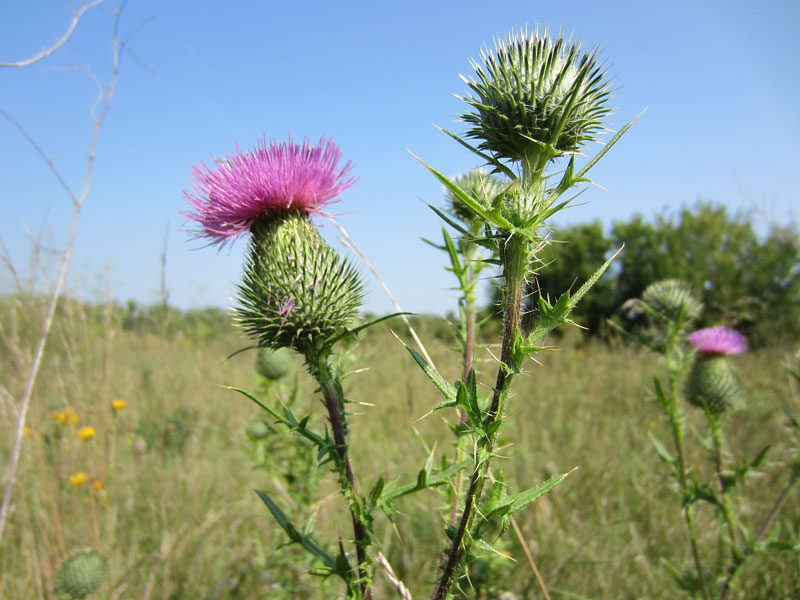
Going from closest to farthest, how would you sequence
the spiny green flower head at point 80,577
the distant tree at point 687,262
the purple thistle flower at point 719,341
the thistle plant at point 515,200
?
the thistle plant at point 515,200 → the spiny green flower head at point 80,577 → the purple thistle flower at point 719,341 → the distant tree at point 687,262

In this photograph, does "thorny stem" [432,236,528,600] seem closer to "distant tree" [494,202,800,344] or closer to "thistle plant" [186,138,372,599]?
"thistle plant" [186,138,372,599]

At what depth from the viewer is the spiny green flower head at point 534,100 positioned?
1490 millimetres

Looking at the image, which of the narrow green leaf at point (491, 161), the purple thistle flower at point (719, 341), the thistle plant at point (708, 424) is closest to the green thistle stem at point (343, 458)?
the narrow green leaf at point (491, 161)

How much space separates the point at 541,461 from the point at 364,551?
3.56 metres

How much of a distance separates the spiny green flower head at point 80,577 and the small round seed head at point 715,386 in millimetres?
4007

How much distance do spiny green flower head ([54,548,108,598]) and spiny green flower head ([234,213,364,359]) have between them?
2.09 m

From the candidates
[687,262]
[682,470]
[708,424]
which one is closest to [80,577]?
[682,470]

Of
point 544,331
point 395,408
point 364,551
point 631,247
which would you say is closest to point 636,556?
point 364,551

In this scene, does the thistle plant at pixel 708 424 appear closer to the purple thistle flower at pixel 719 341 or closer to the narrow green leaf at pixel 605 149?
the purple thistle flower at pixel 719 341

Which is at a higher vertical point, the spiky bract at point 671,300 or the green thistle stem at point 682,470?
the spiky bract at point 671,300

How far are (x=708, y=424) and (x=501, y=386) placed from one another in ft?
9.46

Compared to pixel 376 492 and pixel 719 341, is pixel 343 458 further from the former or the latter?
pixel 719 341

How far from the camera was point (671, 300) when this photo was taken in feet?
12.0

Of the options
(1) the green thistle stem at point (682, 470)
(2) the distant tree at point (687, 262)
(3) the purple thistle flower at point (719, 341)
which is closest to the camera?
(1) the green thistle stem at point (682, 470)
